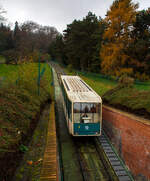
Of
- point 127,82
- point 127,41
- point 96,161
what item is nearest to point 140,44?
point 127,41

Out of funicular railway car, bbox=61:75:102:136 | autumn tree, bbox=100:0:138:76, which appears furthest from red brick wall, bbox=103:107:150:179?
autumn tree, bbox=100:0:138:76

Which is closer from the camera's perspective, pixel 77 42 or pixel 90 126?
pixel 90 126

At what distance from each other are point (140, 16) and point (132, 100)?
64.9 ft

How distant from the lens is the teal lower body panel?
35.7 ft

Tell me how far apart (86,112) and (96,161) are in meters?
3.16

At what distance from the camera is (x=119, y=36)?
26.7m

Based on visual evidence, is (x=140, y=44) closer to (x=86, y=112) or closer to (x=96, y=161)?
(x=86, y=112)

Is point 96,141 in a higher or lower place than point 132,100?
lower

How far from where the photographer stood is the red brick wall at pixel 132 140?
8.54m

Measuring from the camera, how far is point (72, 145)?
1170 cm

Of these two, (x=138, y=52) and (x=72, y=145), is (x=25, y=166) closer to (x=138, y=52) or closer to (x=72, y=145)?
(x=72, y=145)

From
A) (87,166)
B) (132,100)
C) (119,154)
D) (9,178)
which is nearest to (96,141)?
(119,154)

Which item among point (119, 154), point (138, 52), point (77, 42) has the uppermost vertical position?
point (77, 42)

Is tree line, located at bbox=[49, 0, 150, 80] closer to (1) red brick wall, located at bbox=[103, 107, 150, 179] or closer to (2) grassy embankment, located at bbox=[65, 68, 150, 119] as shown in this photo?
(2) grassy embankment, located at bbox=[65, 68, 150, 119]
